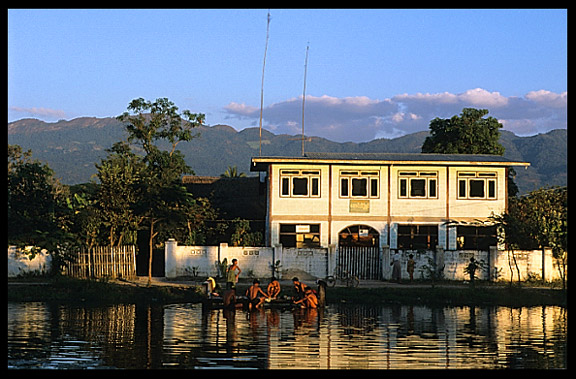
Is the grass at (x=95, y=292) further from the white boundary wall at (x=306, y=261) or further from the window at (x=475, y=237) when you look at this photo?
the window at (x=475, y=237)

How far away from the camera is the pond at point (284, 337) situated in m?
16.2

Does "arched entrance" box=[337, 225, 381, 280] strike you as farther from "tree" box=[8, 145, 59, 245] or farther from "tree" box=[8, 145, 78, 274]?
"tree" box=[8, 145, 59, 245]

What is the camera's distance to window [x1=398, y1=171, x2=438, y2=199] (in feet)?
128

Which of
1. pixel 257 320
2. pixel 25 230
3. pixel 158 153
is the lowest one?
pixel 257 320

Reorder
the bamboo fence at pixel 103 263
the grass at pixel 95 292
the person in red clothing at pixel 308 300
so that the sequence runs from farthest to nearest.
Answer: the bamboo fence at pixel 103 263 → the grass at pixel 95 292 → the person in red clothing at pixel 308 300

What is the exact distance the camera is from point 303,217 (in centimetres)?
3881

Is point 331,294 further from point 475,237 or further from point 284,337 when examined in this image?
point 475,237

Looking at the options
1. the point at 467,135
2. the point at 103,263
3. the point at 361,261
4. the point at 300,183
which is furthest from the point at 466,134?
the point at 103,263

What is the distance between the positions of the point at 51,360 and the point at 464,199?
1049 inches

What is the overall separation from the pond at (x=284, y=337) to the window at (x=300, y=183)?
12.1 meters

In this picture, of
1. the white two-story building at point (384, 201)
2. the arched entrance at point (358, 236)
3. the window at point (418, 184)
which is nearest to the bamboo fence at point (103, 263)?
the white two-story building at point (384, 201)

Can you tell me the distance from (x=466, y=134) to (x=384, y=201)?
1590cm

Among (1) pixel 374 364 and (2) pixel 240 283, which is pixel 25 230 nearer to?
(2) pixel 240 283
